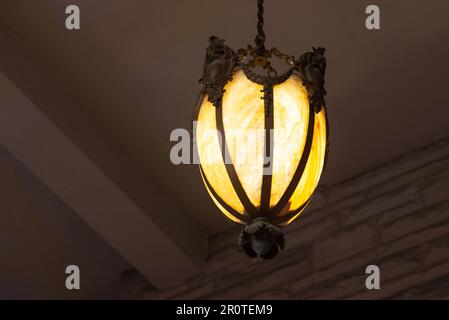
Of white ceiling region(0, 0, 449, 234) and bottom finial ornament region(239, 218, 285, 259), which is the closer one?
bottom finial ornament region(239, 218, 285, 259)

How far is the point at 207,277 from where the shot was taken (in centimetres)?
544

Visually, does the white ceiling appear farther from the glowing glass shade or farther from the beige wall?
the glowing glass shade

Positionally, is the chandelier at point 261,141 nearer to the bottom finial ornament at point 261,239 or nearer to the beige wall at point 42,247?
the bottom finial ornament at point 261,239

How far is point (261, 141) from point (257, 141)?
1 cm

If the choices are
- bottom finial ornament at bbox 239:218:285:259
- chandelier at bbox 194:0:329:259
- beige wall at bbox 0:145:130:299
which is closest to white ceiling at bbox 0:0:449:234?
beige wall at bbox 0:145:130:299

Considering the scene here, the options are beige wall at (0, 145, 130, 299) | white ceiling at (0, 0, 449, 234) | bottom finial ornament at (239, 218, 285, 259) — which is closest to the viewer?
bottom finial ornament at (239, 218, 285, 259)

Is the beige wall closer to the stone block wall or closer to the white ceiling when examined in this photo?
the white ceiling

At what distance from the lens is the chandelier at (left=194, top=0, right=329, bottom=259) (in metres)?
2.91

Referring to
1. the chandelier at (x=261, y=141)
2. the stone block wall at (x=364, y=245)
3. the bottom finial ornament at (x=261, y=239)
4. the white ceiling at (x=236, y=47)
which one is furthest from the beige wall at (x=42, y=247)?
the bottom finial ornament at (x=261, y=239)

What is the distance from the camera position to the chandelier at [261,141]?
2908mm

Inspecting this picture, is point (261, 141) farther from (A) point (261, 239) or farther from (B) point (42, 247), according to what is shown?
(B) point (42, 247)

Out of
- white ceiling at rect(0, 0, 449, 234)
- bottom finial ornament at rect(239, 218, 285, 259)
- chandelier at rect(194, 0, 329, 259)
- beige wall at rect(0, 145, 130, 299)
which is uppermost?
white ceiling at rect(0, 0, 449, 234)

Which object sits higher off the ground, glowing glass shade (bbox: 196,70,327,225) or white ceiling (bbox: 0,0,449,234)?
white ceiling (bbox: 0,0,449,234)

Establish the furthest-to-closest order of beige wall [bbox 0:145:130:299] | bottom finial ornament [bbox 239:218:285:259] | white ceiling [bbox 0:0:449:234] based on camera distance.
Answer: beige wall [bbox 0:145:130:299], white ceiling [bbox 0:0:449:234], bottom finial ornament [bbox 239:218:285:259]
